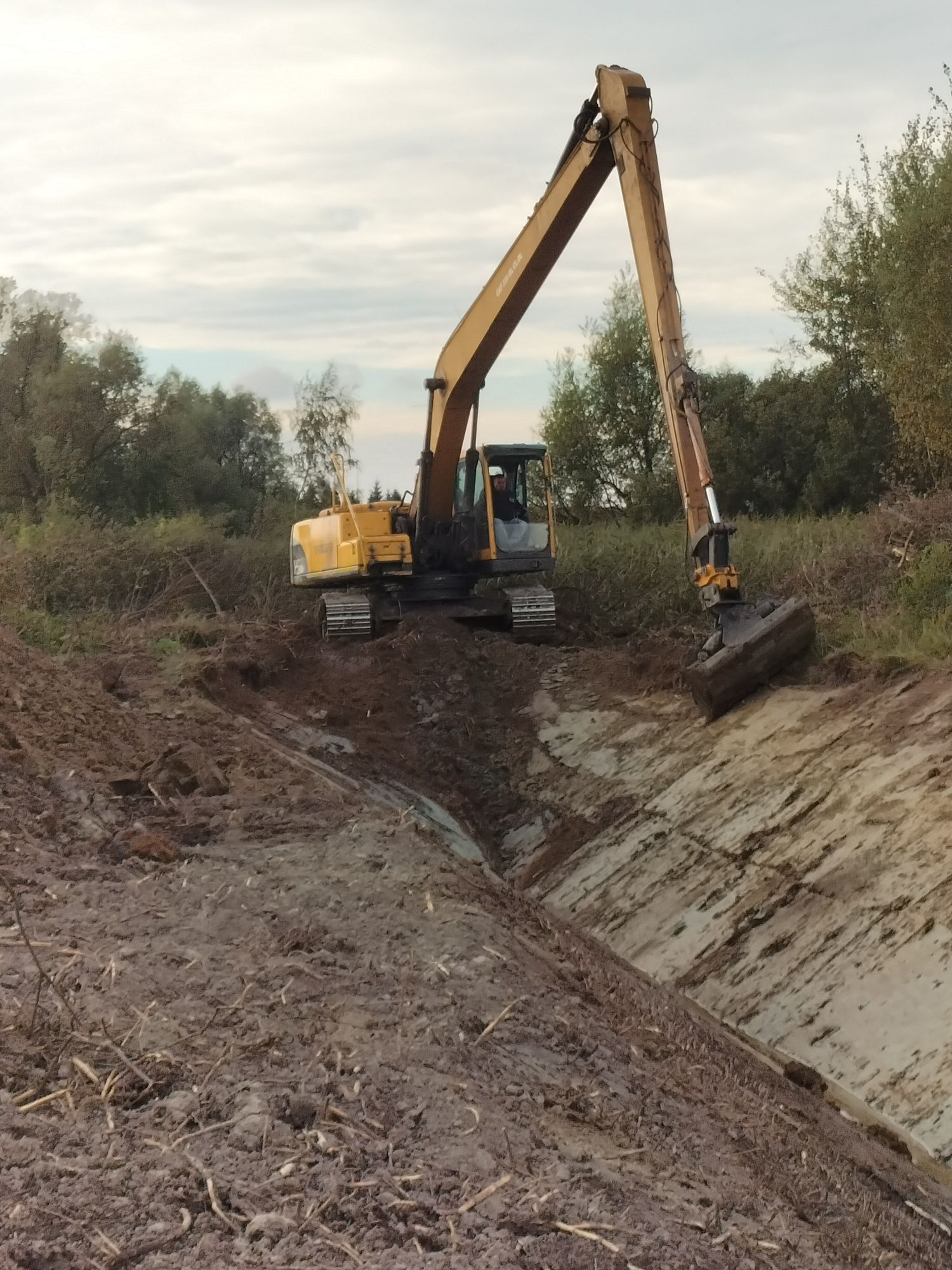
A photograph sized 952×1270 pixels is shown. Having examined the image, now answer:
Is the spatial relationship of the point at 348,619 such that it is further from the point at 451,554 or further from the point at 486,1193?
the point at 486,1193

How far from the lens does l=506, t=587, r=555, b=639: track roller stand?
47.9ft

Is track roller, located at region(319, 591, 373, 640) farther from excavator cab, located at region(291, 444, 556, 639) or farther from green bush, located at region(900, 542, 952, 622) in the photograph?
green bush, located at region(900, 542, 952, 622)

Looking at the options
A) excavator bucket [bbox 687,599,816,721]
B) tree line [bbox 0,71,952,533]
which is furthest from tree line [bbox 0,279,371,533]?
excavator bucket [bbox 687,599,816,721]

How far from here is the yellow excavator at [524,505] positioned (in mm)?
10023

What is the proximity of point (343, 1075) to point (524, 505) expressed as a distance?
11.5m

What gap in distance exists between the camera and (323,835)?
7.31 metres

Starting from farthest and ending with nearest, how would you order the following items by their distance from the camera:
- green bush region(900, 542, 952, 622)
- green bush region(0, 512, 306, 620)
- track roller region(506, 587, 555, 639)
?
1. green bush region(0, 512, 306, 620)
2. track roller region(506, 587, 555, 639)
3. green bush region(900, 542, 952, 622)

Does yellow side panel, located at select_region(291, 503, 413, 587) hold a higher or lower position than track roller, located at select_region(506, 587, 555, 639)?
higher

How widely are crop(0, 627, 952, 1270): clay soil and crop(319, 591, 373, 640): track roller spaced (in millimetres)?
6054

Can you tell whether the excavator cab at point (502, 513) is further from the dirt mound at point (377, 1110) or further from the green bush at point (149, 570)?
the dirt mound at point (377, 1110)

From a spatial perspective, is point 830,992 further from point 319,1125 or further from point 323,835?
point 319,1125

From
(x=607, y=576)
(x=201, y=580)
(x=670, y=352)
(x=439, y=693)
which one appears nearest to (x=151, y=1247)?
(x=670, y=352)

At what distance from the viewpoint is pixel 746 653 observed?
10.1 metres

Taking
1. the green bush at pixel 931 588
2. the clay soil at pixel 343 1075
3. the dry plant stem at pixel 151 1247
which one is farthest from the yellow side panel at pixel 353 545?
the dry plant stem at pixel 151 1247
